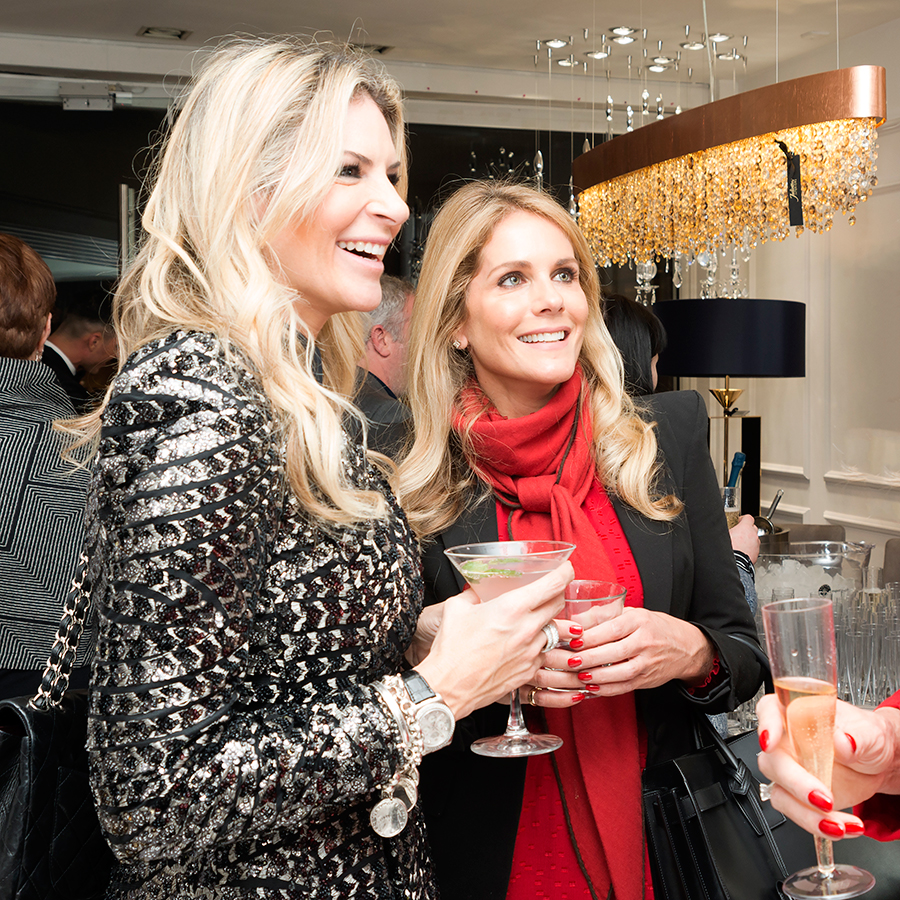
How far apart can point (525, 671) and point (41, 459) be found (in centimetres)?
119

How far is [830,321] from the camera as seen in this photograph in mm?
6305

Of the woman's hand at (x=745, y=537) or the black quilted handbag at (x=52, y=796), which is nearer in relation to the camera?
the black quilted handbag at (x=52, y=796)

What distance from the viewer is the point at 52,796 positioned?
3.63 feet

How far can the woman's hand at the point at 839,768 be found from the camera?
96 cm

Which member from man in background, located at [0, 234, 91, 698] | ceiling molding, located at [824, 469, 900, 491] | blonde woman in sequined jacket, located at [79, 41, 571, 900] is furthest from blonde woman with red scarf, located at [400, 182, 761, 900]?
ceiling molding, located at [824, 469, 900, 491]

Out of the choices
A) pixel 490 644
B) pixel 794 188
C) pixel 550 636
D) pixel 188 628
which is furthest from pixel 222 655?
pixel 794 188

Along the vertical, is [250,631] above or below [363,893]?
above

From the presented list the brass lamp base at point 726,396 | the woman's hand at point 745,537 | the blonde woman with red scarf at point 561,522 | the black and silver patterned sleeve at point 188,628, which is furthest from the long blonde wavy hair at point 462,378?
the brass lamp base at point 726,396

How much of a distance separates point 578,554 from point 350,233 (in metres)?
0.69

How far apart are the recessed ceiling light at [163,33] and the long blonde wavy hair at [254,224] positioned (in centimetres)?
513

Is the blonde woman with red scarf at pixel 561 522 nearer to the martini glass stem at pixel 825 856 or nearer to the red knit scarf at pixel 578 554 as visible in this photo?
the red knit scarf at pixel 578 554

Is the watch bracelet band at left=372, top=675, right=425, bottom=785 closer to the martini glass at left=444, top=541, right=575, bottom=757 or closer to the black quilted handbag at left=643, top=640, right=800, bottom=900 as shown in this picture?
the martini glass at left=444, top=541, right=575, bottom=757

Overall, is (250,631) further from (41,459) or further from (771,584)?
(771,584)

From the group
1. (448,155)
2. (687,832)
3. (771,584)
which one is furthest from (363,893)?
(448,155)
